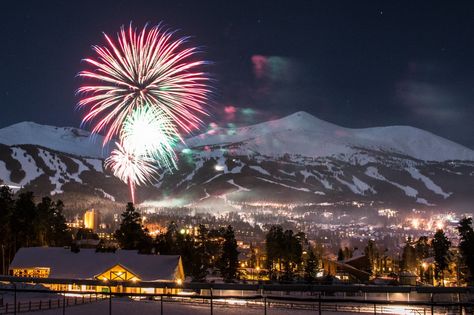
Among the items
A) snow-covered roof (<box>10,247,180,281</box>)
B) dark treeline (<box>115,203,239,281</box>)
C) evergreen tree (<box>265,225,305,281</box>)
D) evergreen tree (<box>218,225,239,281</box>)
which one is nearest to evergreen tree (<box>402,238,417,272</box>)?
evergreen tree (<box>265,225,305,281</box>)

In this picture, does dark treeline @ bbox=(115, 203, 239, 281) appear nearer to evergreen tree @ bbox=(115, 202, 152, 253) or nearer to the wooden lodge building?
evergreen tree @ bbox=(115, 202, 152, 253)

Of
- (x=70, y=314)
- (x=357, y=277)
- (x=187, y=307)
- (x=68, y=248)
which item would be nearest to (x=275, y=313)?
(x=187, y=307)

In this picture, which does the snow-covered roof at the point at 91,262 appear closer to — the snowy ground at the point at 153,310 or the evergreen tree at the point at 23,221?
the evergreen tree at the point at 23,221

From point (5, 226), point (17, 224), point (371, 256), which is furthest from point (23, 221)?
point (371, 256)

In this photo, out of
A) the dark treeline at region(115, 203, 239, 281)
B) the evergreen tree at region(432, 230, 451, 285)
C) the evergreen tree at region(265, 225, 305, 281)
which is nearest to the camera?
the evergreen tree at region(432, 230, 451, 285)

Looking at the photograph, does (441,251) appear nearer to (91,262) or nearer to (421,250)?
(421,250)

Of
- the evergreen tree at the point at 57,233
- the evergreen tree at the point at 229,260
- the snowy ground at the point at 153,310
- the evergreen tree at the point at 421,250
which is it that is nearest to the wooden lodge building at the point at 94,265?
the evergreen tree at the point at 229,260

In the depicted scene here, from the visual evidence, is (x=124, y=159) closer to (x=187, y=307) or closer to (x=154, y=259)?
(x=154, y=259)
